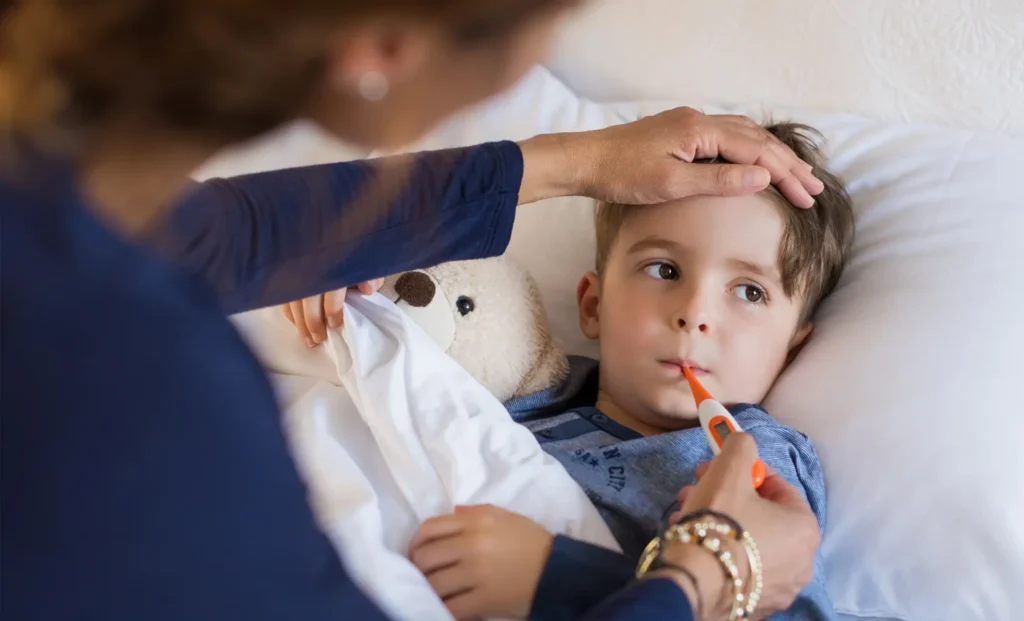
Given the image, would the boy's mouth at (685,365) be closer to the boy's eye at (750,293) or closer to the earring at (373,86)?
the boy's eye at (750,293)

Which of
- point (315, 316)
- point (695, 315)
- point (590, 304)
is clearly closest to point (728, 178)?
point (695, 315)

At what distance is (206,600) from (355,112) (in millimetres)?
231

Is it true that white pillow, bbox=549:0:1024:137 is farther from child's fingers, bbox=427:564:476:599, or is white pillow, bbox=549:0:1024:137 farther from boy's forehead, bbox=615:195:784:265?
child's fingers, bbox=427:564:476:599

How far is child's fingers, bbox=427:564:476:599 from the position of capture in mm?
805

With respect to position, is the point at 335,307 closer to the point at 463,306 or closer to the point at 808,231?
the point at 463,306

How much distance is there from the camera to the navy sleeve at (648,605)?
63 centimetres

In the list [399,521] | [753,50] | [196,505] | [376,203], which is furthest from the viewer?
[753,50]

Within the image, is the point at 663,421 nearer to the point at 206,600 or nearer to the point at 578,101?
the point at 578,101

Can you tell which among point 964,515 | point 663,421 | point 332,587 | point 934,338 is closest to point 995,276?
point 934,338

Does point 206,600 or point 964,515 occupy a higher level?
point 206,600

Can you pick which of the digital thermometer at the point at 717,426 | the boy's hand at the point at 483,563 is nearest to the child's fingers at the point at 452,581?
the boy's hand at the point at 483,563

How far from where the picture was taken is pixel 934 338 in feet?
3.36

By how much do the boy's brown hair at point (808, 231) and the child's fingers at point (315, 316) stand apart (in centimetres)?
38

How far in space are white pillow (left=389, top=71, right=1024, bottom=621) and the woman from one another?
0.41 metres
